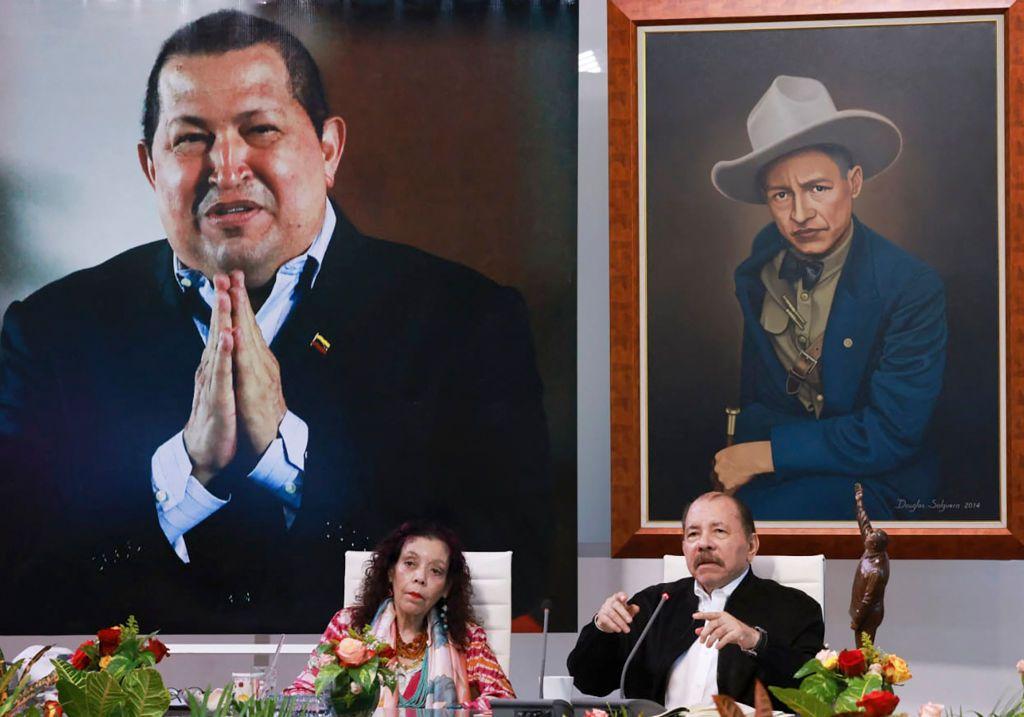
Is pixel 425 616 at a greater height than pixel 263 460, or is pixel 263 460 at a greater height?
pixel 263 460

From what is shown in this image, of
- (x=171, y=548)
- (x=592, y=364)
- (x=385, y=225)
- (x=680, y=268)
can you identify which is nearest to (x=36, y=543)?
(x=171, y=548)

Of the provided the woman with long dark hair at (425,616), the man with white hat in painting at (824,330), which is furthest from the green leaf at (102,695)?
the man with white hat in painting at (824,330)

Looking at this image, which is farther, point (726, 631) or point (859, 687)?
point (726, 631)

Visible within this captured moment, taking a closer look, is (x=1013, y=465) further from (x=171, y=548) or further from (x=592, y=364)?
(x=171, y=548)

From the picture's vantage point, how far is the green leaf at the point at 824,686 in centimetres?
222

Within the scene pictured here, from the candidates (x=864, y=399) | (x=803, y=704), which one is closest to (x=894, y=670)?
(x=803, y=704)

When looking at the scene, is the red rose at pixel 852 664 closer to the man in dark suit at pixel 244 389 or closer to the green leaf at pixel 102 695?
the green leaf at pixel 102 695

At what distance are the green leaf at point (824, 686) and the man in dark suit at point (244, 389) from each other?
1933 mm

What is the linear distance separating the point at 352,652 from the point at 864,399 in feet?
7.40

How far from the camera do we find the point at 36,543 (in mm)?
4180

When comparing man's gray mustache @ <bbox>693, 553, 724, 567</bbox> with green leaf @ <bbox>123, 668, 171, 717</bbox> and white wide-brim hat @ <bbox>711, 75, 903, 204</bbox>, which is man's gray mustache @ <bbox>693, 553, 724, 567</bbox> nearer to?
white wide-brim hat @ <bbox>711, 75, 903, 204</bbox>

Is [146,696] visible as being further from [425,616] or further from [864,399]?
[864,399]

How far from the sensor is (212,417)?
13.7 feet

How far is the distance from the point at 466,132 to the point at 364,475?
3.93ft
